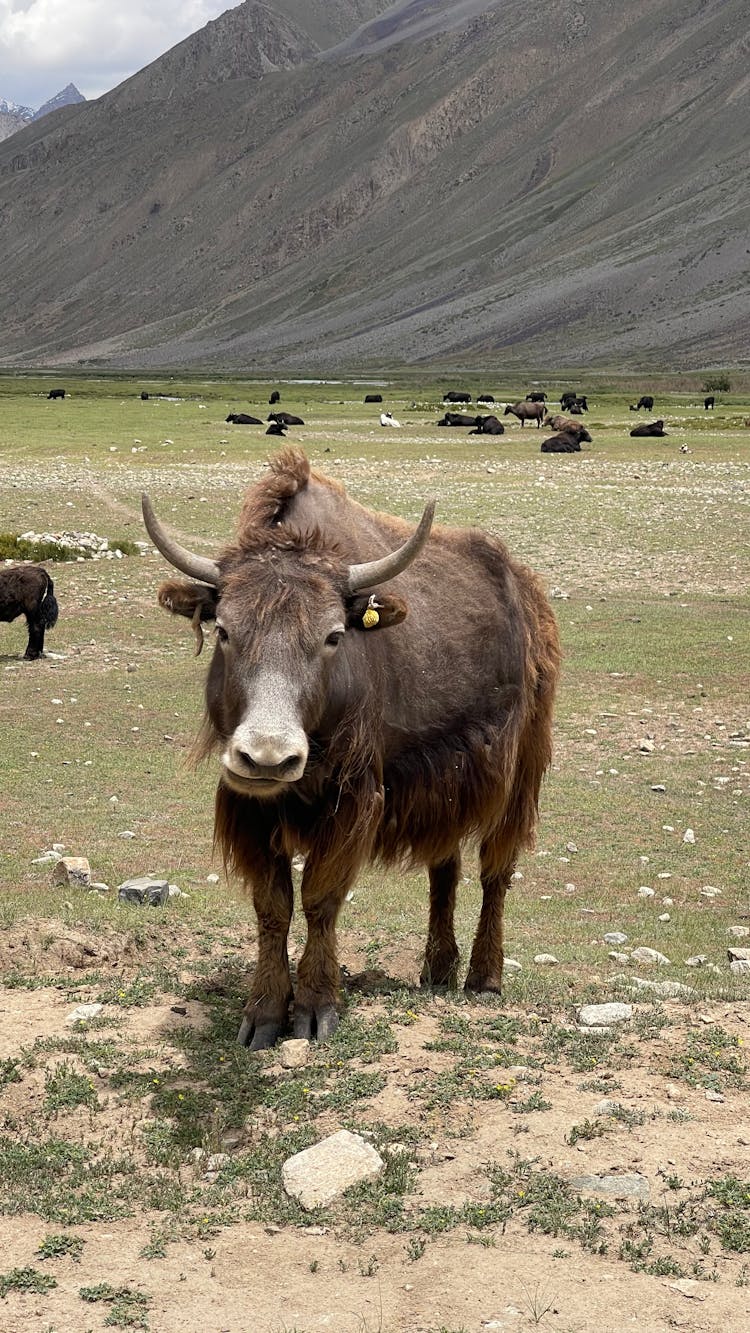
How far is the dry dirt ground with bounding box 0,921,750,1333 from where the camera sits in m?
4.98

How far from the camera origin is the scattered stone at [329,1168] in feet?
18.7

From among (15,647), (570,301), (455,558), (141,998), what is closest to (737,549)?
(15,647)

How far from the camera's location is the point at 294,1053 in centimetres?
694

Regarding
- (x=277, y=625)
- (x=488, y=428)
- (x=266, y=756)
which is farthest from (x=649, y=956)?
(x=488, y=428)

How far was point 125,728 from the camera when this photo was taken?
1656 cm

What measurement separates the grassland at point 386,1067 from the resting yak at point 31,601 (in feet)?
4.53

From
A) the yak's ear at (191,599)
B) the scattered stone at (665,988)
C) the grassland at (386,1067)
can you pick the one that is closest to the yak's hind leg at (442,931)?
the grassland at (386,1067)

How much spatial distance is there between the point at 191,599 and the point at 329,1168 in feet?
9.03

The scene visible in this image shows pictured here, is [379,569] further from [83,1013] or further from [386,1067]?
[83,1013]

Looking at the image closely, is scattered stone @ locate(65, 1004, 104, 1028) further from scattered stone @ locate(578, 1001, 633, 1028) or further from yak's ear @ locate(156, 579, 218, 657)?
scattered stone @ locate(578, 1001, 633, 1028)

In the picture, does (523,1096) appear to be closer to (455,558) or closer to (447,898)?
(447,898)

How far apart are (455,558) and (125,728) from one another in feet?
28.7

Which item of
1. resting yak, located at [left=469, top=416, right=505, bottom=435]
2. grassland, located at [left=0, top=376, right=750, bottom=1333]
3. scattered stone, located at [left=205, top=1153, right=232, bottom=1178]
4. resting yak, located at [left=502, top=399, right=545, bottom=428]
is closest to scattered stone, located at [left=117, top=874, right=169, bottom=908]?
grassland, located at [left=0, top=376, right=750, bottom=1333]

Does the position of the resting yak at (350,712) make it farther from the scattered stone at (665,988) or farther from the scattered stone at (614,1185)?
the scattered stone at (614,1185)
